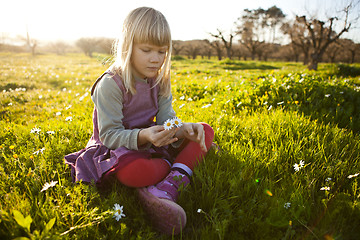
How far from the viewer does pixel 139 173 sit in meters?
1.70

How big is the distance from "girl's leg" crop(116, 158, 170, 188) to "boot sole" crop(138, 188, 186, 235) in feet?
0.44

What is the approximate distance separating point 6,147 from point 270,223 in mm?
2654

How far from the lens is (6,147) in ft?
8.12

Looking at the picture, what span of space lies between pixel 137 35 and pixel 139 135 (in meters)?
0.79

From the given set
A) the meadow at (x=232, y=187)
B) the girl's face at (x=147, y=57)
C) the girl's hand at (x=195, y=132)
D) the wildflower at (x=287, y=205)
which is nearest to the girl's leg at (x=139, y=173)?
the meadow at (x=232, y=187)

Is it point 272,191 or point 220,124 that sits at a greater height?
point 220,124

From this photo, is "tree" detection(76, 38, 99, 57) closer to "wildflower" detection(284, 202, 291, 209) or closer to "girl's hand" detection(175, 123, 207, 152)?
"girl's hand" detection(175, 123, 207, 152)

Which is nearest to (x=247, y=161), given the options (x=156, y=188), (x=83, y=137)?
(x=156, y=188)

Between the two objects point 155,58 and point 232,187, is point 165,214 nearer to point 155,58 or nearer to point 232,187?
point 232,187

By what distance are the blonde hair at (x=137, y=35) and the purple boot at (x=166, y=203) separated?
822mm

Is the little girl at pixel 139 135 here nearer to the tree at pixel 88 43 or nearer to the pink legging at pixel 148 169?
the pink legging at pixel 148 169

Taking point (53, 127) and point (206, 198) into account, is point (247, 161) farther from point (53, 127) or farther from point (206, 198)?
point (53, 127)

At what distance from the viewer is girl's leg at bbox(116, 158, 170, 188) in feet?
5.54

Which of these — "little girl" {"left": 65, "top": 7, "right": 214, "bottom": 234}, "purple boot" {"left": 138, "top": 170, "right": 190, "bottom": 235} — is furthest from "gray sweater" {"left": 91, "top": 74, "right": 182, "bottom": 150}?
"purple boot" {"left": 138, "top": 170, "right": 190, "bottom": 235}
